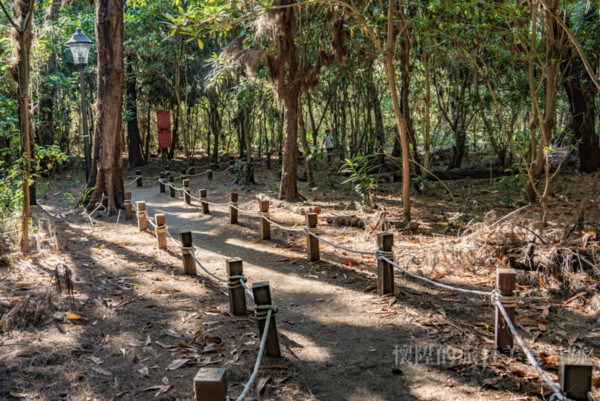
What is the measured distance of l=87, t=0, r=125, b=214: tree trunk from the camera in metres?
11.4

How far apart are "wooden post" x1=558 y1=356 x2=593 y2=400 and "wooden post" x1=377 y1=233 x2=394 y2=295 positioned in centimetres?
303

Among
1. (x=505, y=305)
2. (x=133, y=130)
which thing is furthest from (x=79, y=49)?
(x=133, y=130)

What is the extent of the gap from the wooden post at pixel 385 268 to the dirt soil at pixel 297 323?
0.18 meters

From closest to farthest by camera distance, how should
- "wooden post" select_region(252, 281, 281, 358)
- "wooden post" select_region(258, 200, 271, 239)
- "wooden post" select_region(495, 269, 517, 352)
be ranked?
"wooden post" select_region(495, 269, 517, 352)
"wooden post" select_region(252, 281, 281, 358)
"wooden post" select_region(258, 200, 271, 239)

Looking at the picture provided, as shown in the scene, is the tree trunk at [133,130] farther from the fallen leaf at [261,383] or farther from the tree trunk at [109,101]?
the fallen leaf at [261,383]

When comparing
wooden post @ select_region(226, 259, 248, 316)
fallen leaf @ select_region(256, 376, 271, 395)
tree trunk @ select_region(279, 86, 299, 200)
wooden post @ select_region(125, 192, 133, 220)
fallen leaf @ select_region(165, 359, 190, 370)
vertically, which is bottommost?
fallen leaf @ select_region(256, 376, 271, 395)

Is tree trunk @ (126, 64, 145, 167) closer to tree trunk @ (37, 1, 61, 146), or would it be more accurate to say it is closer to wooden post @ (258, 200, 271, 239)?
tree trunk @ (37, 1, 61, 146)

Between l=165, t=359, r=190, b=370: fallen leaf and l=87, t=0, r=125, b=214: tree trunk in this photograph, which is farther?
l=87, t=0, r=125, b=214: tree trunk

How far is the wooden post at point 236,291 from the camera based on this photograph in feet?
15.9

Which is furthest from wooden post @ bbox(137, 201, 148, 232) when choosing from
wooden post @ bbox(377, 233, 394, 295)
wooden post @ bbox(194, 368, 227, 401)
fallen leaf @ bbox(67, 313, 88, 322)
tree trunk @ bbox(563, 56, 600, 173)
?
tree trunk @ bbox(563, 56, 600, 173)

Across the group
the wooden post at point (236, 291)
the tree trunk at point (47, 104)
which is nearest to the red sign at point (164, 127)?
the tree trunk at point (47, 104)

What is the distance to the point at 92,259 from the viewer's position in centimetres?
737

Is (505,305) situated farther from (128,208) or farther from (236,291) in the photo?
(128,208)

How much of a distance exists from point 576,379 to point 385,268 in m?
3.23
